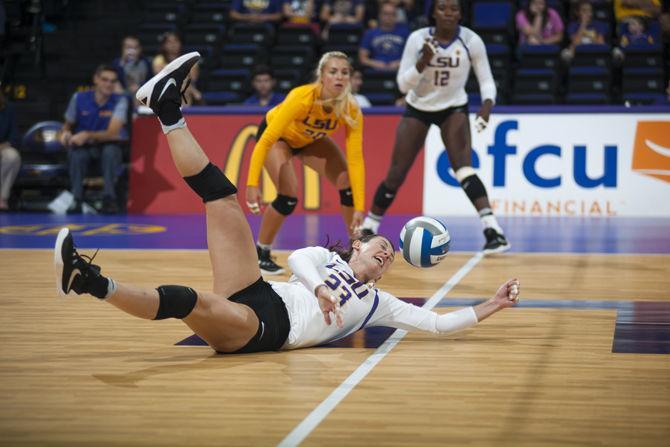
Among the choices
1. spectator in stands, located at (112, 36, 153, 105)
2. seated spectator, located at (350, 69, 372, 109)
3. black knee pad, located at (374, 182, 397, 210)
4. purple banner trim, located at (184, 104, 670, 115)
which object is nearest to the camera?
black knee pad, located at (374, 182, 397, 210)

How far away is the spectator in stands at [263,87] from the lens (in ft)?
51.4

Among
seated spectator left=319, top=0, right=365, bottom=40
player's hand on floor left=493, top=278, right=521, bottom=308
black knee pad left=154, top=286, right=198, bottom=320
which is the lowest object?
player's hand on floor left=493, top=278, right=521, bottom=308

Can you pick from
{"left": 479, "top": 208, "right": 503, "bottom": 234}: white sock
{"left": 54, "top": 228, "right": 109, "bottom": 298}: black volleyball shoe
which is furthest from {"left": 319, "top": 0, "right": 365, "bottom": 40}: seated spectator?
{"left": 54, "top": 228, "right": 109, "bottom": 298}: black volleyball shoe

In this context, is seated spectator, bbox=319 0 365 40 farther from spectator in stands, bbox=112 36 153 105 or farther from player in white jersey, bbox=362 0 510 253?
player in white jersey, bbox=362 0 510 253

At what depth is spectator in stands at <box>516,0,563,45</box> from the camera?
17.0 metres

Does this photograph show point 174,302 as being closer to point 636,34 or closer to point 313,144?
point 313,144

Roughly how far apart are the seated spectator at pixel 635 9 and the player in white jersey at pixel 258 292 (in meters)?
11.5

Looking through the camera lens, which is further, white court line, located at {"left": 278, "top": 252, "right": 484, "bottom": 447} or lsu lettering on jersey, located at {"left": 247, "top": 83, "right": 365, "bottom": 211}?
lsu lettering on jersey, located at {"left": 247, "top": 83, "right": 365, "bottom": 211}

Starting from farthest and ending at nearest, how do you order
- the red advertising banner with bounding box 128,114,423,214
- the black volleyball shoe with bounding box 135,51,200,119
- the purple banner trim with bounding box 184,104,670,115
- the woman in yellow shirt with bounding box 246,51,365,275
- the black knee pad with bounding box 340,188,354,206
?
the red advertising banner with bounding box 128,114,423,214 → the purple banner trim with bounding box 184,104,670,115 → the black knee pad with bounding box 340,188,354,206 → the woman in yellow shirt with bounding box 246,51,365,275 → the black volleyball shoe with bounding box 135,51,200,119

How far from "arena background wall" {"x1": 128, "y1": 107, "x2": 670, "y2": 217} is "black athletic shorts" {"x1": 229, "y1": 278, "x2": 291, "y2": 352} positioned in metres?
9.14

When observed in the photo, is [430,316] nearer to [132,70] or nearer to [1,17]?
[132,70]

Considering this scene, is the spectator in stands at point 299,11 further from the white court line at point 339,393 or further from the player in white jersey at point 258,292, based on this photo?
the player in white jersey at point 258,292

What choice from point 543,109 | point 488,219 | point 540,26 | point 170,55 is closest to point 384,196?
point 488,219

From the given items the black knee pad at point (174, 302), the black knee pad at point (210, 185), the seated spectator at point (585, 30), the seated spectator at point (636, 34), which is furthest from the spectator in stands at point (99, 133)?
the black knee pad at point (174, 302)
